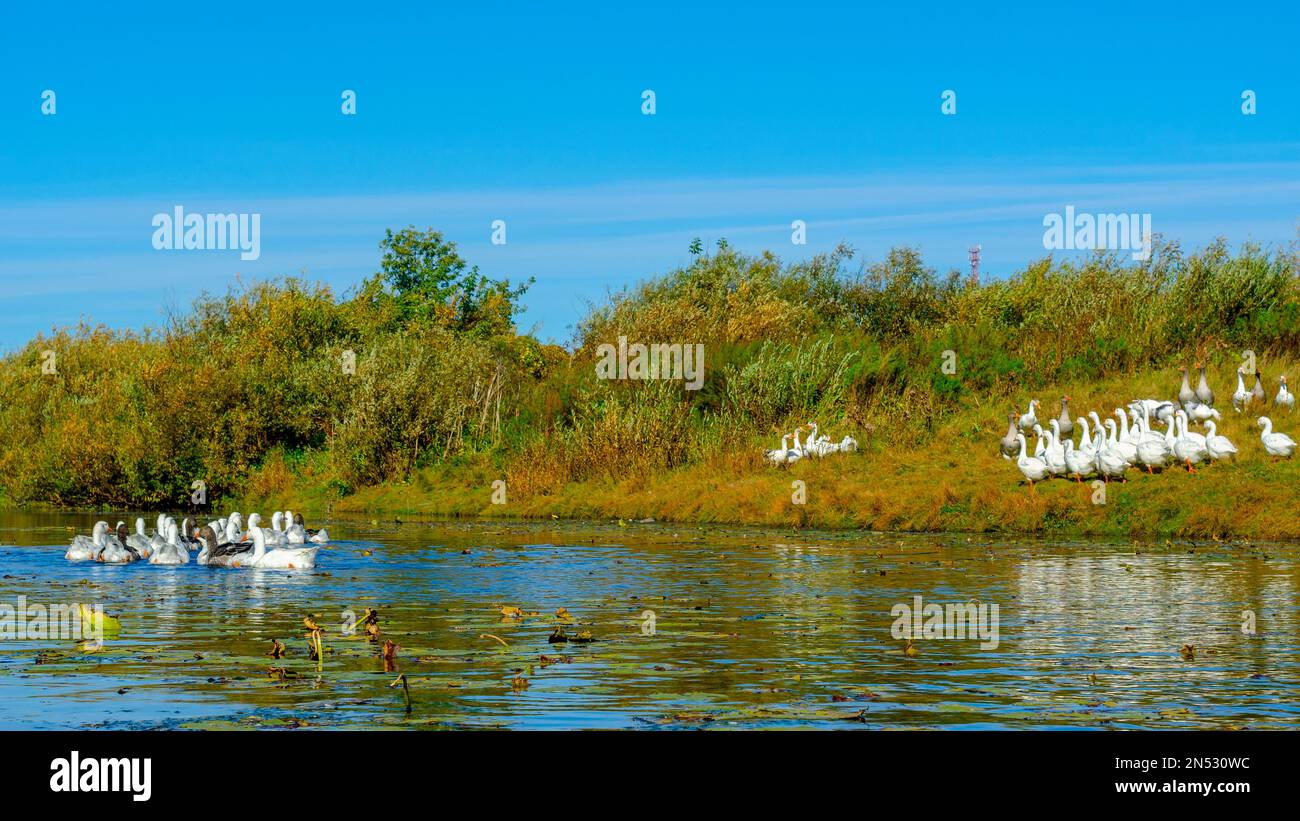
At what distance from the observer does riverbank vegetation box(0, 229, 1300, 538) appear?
42562 millimetres

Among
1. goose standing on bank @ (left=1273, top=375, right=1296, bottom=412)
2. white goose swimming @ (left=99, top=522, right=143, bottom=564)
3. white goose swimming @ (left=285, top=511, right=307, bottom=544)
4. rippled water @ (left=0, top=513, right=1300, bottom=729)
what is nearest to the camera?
rippled water @ (left=0, top=513, right=1300, bottom=729)

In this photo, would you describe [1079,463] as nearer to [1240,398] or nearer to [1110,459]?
[1110,459]

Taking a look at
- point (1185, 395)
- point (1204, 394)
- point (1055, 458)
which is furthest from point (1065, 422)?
point (1055, 458)

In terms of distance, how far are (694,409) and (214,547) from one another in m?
24.8

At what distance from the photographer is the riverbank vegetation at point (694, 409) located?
140 ft

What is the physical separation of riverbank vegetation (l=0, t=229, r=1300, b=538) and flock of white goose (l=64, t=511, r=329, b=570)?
15.7 m

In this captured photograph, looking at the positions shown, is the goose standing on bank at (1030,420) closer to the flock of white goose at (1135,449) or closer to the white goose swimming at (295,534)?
the flock of white goose at (1135,449)

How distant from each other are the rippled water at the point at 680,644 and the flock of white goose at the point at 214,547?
473 millimetres

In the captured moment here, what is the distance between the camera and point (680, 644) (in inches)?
755

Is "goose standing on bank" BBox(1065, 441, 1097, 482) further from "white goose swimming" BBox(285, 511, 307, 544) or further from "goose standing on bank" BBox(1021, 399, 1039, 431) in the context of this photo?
"white goose swimming" BBox(285, 511, 307, 544)

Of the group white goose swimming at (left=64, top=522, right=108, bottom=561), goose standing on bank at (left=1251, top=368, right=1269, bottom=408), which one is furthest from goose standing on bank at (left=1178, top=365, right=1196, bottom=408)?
white goose swimming at (left=64, top=522, right=108, bottom=561)

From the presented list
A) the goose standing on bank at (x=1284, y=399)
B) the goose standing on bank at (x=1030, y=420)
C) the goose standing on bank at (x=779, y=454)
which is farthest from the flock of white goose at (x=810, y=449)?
the goose standing on bank at (x=1284, y=399)
